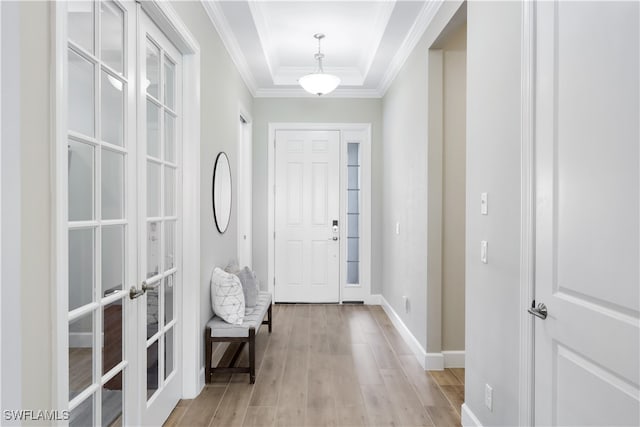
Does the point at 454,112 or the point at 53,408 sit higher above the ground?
the point at 454,112

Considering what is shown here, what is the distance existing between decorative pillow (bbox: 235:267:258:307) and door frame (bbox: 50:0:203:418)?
0.72 meters

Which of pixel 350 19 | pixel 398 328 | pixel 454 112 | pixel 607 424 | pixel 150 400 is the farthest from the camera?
pixel 398 328

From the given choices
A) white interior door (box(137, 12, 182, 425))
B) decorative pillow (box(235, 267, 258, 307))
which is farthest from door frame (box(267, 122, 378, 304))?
white interior door (box(137, 12, 182, 425))

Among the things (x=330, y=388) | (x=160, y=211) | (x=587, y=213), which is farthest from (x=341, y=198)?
(x=587, y=213)

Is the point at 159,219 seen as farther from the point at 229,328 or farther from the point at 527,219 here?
the point at 527,219

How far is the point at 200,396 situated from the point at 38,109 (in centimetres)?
208

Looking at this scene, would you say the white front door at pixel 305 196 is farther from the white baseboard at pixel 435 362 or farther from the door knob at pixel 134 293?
the door knob at pixel 134 293

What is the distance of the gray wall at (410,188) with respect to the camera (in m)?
3.02

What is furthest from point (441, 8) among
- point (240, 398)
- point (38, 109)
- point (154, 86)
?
Result: point (240, 398)

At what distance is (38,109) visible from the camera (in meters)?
1.09

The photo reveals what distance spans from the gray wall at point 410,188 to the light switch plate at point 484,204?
3.40 feet

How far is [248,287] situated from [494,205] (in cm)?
215

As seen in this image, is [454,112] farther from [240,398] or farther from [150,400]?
[150,400]

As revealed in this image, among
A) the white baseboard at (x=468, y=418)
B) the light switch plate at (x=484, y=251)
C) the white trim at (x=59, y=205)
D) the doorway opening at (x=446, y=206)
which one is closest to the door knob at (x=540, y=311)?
→ the light switch plate at (x=484, y=251)
